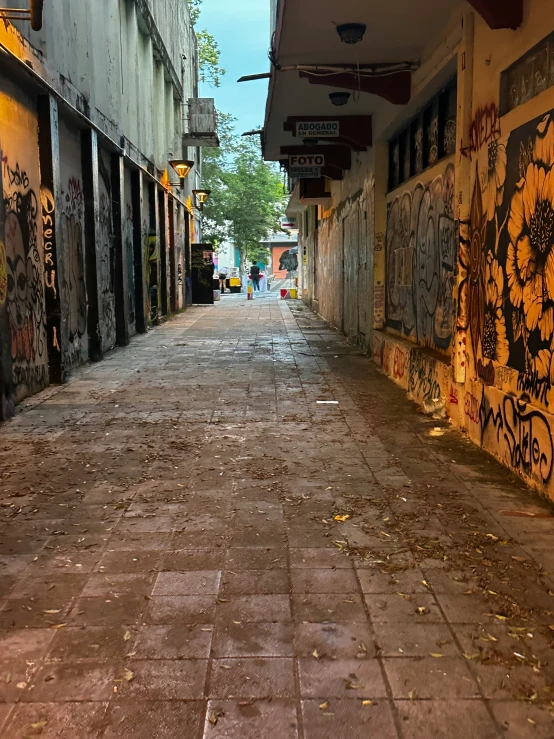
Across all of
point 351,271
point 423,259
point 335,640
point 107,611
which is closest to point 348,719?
point 335,640

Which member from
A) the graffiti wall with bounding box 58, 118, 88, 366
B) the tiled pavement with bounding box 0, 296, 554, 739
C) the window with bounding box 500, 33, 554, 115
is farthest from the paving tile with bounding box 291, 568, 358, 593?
the graffiti wall with bounding box 58, 118, 88, 366

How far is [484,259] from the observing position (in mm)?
5781

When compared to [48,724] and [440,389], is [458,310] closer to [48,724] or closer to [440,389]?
[440,389]

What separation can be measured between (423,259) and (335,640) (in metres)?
6.21

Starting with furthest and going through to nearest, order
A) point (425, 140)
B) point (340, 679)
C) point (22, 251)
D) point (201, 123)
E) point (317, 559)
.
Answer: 1. point (201, 123)
2. point (425, 140)
3. point (22, 251)
4. point (317, 559)
5. point (340, 679)

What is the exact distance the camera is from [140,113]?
623 inches

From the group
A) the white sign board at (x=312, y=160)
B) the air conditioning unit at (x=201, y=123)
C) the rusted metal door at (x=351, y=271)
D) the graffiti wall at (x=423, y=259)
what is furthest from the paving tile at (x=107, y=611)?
the air conditioning unit at (x=201, y=123)

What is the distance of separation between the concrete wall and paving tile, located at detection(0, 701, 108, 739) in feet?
10.8

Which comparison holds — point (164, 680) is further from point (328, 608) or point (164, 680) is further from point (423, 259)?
point (423, 259)

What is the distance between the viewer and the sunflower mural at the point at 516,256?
4.55 metres

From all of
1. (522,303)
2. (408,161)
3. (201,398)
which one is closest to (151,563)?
(522,303)

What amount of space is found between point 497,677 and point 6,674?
6.41ft

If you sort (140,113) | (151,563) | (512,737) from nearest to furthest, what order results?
(512,737), (151,563), (140,113)

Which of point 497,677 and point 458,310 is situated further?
point 458,310
